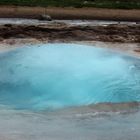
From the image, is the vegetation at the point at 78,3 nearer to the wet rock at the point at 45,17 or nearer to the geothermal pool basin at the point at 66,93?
the wet rock at the point at 45,17

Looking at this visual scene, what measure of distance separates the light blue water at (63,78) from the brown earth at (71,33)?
6.26m

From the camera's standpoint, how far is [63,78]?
13914 millimetres

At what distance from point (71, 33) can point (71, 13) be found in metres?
7.15

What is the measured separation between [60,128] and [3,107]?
1916 millimetres

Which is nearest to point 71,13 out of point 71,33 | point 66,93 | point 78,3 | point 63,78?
point 78,3

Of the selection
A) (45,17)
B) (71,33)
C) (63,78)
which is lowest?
(45,17)

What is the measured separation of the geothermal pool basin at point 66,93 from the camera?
36.4 ft

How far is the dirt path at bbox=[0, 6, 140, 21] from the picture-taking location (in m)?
28.9

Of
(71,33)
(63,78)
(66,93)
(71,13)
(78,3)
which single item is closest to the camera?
(66,93)

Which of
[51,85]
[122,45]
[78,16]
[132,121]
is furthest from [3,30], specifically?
[132,121]

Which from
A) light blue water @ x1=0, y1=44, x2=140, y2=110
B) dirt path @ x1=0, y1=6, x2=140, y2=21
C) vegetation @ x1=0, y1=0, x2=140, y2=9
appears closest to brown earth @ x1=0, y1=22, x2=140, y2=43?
dirt path @ x1=0, y1=6, x2=140, y2=21

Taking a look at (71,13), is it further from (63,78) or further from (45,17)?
(63,78)

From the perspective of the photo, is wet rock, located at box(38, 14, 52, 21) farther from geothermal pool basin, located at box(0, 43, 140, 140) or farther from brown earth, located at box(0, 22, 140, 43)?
geothermal pool basin, located at box(0, 43, 140, 140)

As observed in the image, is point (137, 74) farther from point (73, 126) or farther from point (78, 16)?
point (78, 16)
